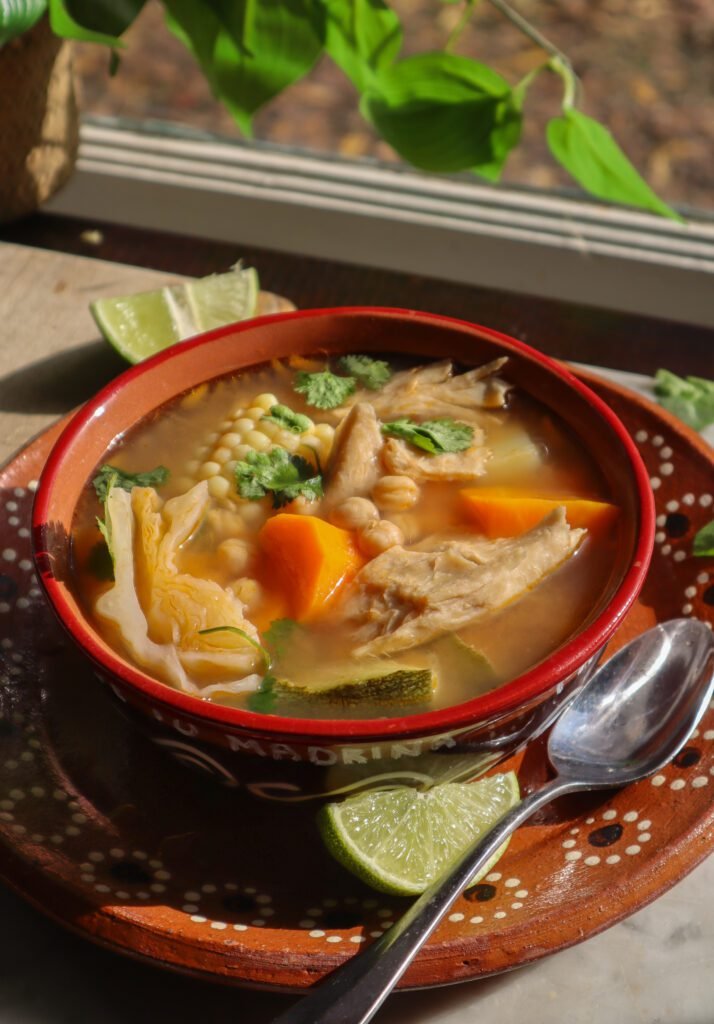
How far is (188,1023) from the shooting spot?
1183mm

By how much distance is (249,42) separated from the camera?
2.05m

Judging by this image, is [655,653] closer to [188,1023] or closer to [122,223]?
[188,1023]

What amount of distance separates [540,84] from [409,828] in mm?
3066

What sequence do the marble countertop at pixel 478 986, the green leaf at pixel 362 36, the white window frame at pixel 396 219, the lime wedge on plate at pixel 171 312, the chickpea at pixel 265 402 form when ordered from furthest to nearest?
the white window frame at pixel 396 219 → the green leaf at pixel 362 36 → the lime wedge on plate at pixel 171 312 → the chickpea at pixel 265 402 → the marble countertop at pixel 478 986

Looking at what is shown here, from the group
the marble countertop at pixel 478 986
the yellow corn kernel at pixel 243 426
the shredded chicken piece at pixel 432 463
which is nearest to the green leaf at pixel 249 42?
the yellow corn kernel at pixel 243 426

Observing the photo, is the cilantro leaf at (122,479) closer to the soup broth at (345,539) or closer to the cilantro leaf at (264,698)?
the soup broth at (345,539)

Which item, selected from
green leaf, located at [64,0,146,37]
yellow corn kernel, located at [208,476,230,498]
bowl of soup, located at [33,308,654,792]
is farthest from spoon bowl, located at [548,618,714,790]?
green leaf, located at [64,0,146,37]

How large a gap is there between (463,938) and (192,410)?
2.58ft

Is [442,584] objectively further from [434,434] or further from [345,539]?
[434,434]

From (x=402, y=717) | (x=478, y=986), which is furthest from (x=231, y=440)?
(x=478, y=986)

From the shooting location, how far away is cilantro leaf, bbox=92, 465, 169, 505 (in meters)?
1.45

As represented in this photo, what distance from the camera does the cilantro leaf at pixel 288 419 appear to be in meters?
1.53

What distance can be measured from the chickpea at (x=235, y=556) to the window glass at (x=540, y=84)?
2.34 meters

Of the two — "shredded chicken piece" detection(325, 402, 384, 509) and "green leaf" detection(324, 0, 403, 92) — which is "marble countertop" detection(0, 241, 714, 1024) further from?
"green leaf" detection(324, 0, 403, 92)
